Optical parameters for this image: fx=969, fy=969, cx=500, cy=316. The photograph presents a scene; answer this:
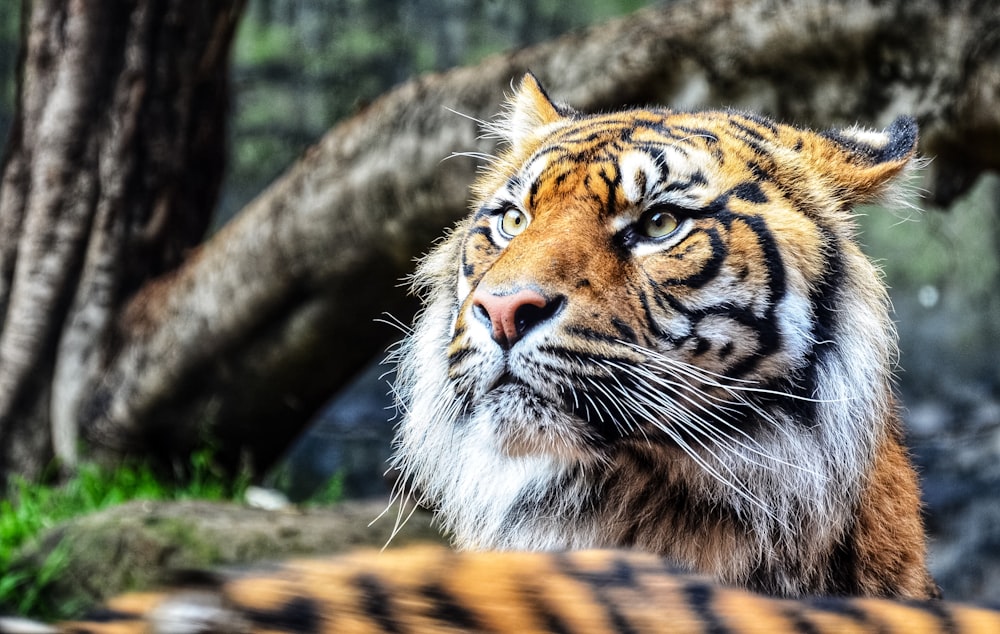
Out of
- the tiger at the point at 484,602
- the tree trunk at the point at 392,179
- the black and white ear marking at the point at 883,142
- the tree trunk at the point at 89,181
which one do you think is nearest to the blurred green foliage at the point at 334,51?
the tree trunk at the point at 89,181

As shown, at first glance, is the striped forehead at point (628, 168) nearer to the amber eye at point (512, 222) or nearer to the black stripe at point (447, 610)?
the amber eye at point (512, 222)

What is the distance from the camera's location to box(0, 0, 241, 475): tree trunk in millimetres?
4699

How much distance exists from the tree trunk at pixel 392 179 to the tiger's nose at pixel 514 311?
1.89 metres

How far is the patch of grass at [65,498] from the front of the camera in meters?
3.10

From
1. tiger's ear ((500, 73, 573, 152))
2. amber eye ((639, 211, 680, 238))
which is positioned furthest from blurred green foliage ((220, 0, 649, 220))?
amber eye ((639, 211, 680, 238))

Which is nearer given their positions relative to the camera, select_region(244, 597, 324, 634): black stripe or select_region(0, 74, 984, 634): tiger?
select_region(244, 597, 324, 634): black stripe

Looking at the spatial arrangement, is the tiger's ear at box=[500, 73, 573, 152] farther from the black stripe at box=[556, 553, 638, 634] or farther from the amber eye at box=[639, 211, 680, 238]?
the black stripe at box=[556, 553, 638, 634]

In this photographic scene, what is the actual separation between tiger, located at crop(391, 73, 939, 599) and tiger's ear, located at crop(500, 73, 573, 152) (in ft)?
0.44

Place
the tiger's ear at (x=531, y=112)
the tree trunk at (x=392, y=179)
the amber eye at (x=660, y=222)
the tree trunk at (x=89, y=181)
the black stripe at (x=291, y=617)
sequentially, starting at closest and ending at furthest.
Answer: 1. the black stripe at (x=291, y=617)
2. the amber eye at (x=660, y=222)
3. the tiger's ear at (x=531, y=112)
4. the tree trunk at (x=392, y=179)
5. the tree trunk at (x=89, y=181)

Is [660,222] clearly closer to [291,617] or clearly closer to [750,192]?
[750,192]

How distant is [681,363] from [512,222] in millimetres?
365

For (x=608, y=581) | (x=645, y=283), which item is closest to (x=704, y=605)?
(x=608, y=581)

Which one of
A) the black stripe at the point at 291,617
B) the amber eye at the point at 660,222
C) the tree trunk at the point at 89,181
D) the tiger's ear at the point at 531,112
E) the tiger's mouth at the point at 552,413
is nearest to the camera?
the black stripe at the point at 291,617

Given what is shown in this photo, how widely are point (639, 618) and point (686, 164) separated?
74 centimetres
